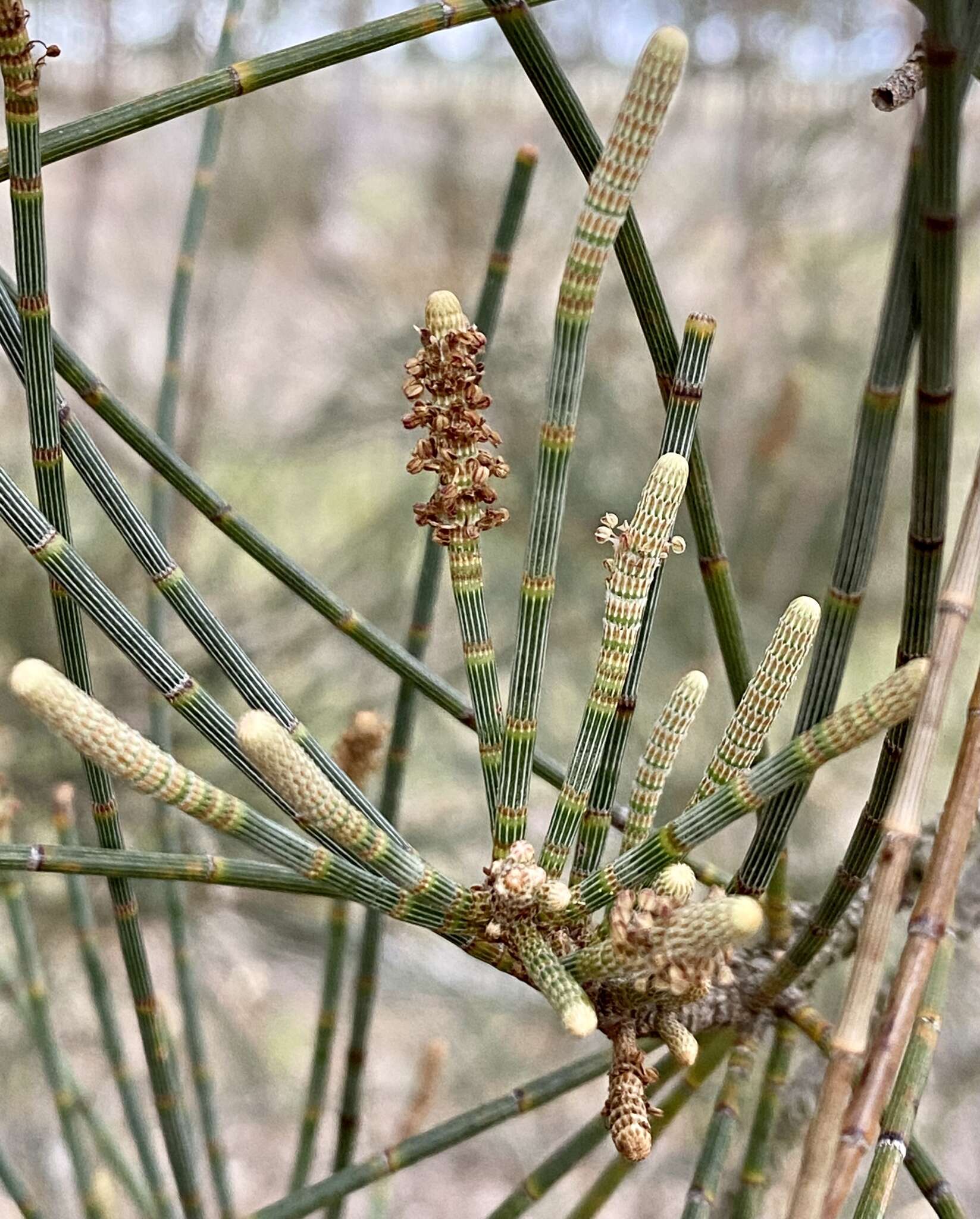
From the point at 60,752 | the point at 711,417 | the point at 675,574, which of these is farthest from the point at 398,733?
the point at 711,417

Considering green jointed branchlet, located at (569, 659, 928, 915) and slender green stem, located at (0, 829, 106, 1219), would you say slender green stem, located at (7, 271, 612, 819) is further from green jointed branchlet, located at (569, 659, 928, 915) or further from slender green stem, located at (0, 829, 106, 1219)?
slender green stem, located at (0, 829, 106, 1219)

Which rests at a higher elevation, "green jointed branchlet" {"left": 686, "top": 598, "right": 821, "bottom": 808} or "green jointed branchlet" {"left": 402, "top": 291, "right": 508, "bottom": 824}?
"green jointed branchlet" {"left": 402, "top": 291, "right": 508, "bottom": 824}

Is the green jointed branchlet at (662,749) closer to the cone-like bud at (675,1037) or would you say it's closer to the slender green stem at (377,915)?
the cone-like bud at (675,1037)

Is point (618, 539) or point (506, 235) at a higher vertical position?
point (506, 235)

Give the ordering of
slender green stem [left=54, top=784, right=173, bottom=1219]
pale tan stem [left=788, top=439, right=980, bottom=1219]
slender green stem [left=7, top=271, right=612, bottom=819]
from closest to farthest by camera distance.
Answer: pale tan stem [left=788, top=439, right=980, bottom=1219]
slender green stem [left=7, top=271, right=612, bottom=819]
slender green stem [left=54, top=784, right=173, bottom=1219]

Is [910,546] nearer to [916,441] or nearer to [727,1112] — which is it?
[916,441]

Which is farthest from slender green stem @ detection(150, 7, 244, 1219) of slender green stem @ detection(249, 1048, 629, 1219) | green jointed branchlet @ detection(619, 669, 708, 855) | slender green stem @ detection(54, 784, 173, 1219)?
green jointed branchlet @ detection(619, 669, 708, 855)

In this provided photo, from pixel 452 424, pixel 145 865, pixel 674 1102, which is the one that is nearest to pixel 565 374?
pixel 452 424

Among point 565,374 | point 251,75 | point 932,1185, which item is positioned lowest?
point 932,1185
